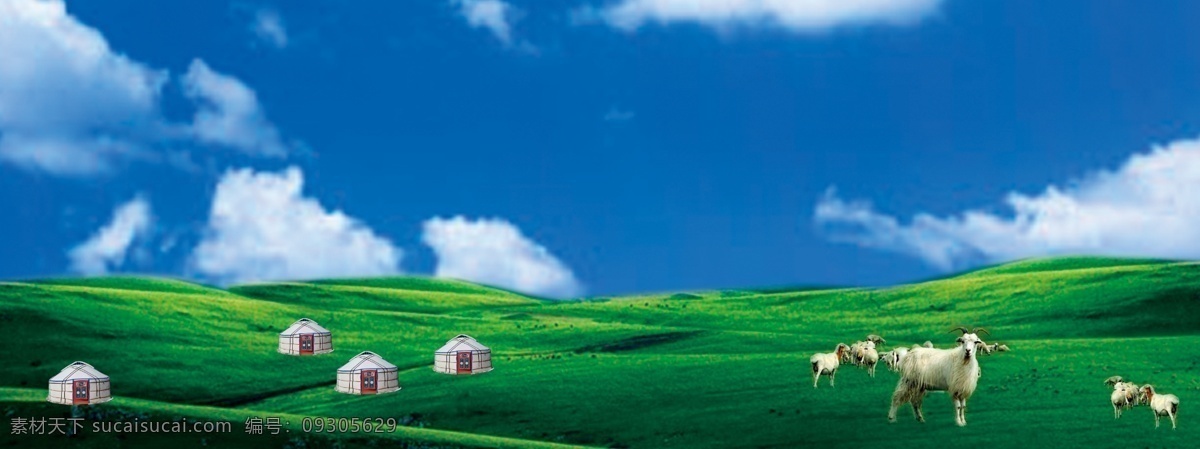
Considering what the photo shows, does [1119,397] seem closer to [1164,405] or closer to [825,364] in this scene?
[1164,405]

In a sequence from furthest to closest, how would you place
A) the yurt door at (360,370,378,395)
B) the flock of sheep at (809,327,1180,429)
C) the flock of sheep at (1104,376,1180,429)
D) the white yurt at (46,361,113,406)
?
the yurt door at (360,370,378,395) < the white yurt at (46,361,113,406) < the flock of sheep at (1104,376,1180,429) < the flock of sheep at (809,327,1180,429)

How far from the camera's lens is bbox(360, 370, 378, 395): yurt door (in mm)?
67938

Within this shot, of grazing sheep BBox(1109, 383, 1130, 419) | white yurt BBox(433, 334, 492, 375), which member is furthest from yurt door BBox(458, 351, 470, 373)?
grazing sheep BBox(1109, 383, 1130, 419)

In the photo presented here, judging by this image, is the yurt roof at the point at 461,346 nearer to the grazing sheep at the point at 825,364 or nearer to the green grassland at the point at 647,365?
the green grassland at the point at 647,365

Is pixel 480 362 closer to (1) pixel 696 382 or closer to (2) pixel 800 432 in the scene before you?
(1) pixel 696 382

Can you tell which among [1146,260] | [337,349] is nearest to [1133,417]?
[337,349]

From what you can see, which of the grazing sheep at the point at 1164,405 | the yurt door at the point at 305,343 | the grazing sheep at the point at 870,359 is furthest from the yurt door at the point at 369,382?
the grazing sheep at the point at 1164,405

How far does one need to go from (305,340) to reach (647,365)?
24536mm

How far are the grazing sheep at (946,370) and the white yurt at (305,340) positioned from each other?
1820 inches

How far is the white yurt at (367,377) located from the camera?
68000mm

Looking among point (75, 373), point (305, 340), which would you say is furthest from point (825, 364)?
point (75, 373)

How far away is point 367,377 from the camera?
6806 cm

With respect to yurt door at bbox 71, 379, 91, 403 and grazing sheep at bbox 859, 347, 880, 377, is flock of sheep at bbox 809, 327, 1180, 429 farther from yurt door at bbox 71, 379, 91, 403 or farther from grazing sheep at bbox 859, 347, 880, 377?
yurt door at bbox 71, 379, 91, 403

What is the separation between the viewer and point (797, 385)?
64.9 metres
